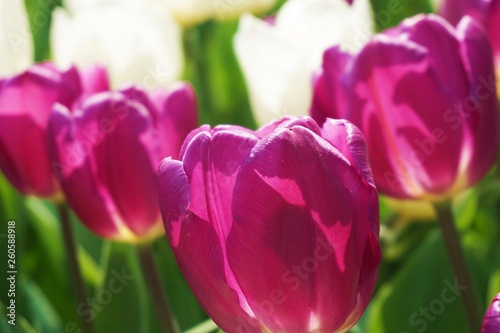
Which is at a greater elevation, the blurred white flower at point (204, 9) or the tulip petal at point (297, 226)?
the tulip petal at point (297, 226)

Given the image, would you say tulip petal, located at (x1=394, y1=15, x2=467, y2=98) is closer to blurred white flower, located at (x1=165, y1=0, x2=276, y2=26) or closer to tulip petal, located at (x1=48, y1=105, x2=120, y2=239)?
tulip petal, located at (x1=48, y1=105, x2=120, y2=239)

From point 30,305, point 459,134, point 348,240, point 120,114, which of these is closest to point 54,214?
point 30,305

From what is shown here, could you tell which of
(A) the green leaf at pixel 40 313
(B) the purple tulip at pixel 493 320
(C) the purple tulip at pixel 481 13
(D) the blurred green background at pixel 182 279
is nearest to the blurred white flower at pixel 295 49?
(C) the purple tulip at pixel 481 13

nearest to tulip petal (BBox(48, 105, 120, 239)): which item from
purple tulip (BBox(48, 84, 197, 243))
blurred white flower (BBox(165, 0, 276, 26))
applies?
purple tulip (BBox(48, 84, 197, 243))

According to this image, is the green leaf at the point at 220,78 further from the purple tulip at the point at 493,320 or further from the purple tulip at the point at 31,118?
the purple tulip at the point at 493,320

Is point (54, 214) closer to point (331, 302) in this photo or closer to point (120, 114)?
point (120, 114)

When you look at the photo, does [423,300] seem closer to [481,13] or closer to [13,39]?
[481,13]
